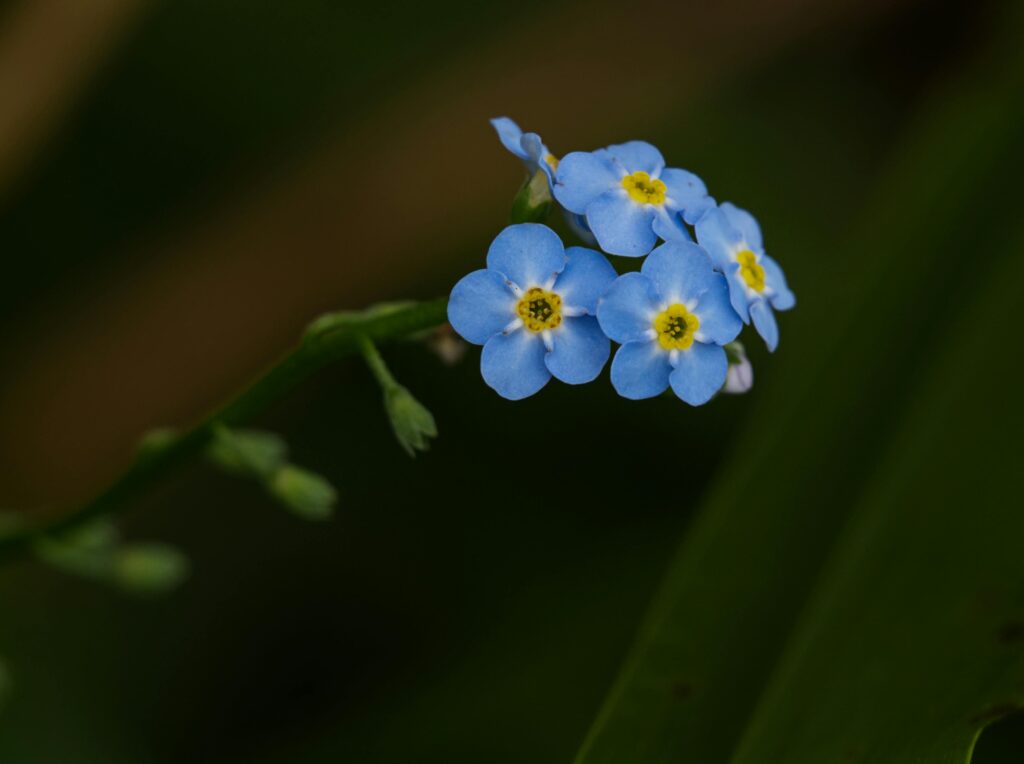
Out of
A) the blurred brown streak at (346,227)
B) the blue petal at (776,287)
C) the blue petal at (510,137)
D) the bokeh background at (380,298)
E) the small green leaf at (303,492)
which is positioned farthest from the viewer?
the blurred brown streak at (346,227)

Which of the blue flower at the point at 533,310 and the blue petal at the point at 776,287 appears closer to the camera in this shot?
the blue flower at the point at 533,310

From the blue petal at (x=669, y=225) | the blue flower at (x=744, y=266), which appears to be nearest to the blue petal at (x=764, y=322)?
the blue flower at (x=744, y=266)

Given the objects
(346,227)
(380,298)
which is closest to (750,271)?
(380,298)

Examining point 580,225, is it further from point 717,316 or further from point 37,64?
point 37,64

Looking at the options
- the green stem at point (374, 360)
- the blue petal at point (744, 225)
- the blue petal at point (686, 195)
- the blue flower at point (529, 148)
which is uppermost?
the blue petal at point (744, 225)

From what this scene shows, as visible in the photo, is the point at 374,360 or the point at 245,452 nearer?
the point at 374,360

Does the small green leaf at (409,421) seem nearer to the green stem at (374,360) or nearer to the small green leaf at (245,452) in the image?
the green stem at (374,360)

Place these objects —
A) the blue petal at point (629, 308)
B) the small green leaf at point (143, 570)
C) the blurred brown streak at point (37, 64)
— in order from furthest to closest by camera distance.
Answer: the blurred brown streak at point (37, 64) → the small green leaf at point (143, 570) → the blue petal at point (629, 308)

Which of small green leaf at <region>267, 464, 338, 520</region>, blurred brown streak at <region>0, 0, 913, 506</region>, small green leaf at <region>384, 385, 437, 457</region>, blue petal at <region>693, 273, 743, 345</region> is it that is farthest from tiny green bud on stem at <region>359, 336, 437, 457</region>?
blurred brown streak at <region>0, 0, 913, 506</region>

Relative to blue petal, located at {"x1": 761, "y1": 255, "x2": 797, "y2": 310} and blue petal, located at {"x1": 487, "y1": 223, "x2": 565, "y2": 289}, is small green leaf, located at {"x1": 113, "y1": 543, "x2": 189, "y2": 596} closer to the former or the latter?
blue petal, located at {"x1": 487, "y1": 223, "x2": 565, "y2": 289}
